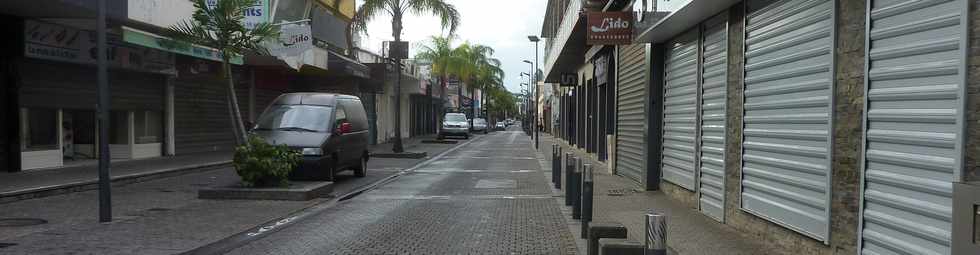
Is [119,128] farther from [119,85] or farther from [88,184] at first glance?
[88,184]

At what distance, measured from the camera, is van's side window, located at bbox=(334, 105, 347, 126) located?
13.8m

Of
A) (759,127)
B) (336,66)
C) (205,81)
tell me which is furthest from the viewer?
(336,66)

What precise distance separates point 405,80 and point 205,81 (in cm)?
2059

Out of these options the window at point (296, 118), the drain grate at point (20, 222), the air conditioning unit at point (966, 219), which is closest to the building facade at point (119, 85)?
the window at point (296, 118)

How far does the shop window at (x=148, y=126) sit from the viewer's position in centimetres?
1802

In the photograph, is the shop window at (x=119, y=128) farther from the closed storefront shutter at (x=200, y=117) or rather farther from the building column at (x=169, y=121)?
the closed storefront shutter at (x=200, y=117)

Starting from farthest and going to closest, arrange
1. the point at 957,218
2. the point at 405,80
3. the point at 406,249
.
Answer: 1. the point at 405,80
2. the point at 406,249
3. the point at 957,218

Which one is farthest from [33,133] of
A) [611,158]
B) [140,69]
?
[611,158]

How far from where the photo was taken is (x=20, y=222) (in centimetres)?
811

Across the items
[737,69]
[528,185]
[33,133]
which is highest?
[737,69]

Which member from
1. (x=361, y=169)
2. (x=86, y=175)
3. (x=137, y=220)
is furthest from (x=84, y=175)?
(x=137, y=220)

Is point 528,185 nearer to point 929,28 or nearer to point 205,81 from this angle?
point 929,28

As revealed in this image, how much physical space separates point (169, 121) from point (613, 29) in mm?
12314

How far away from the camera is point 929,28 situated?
465 centimetres
